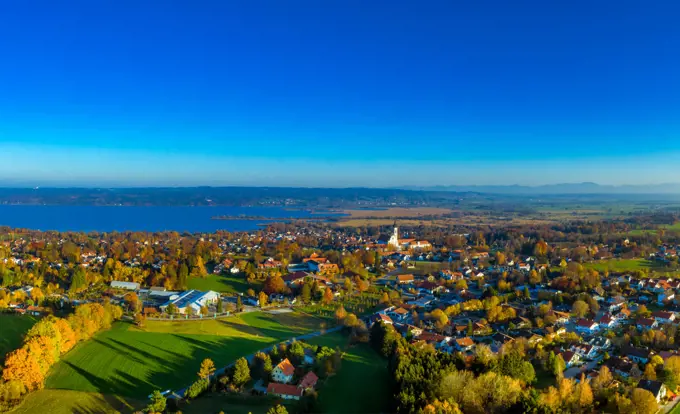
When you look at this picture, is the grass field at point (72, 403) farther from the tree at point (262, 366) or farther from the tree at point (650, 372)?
the tree at point (650, 372)

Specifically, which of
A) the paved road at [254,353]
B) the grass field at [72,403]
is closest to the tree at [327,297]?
the paved road at [254,353]

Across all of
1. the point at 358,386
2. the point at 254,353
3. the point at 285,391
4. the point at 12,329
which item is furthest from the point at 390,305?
the point at 12,329

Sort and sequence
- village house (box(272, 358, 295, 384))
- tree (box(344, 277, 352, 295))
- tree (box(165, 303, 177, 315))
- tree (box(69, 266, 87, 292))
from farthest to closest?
tree (box(344, 277, 352, 295)) → tree (box(69, 266, 87, 292)) → tree (box(165, 303, 177, 315)) → village house (box(272, 358, 295, 384))

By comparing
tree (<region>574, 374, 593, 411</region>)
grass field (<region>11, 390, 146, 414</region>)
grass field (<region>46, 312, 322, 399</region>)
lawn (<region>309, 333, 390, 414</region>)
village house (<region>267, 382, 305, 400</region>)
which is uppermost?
tree (<region>574, 374, 593, 411</region>)

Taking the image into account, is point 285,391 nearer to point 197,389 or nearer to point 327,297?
point 197,389

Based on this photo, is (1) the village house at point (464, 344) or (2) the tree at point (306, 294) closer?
(1) the village house at point (464, 344)

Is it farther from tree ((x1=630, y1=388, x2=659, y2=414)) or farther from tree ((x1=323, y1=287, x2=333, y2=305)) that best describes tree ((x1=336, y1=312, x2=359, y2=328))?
tree ((x1=630, y1=388, x2=659, y2=414))

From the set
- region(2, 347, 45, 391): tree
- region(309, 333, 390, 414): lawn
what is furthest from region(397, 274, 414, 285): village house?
region(2, 347, 45, 391): tree
